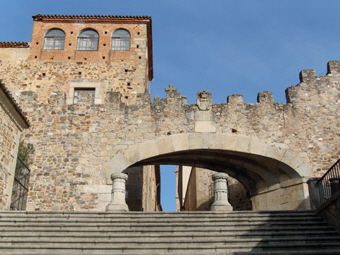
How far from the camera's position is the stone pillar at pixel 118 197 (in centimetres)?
1013

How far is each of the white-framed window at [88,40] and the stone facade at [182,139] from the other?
6091mm

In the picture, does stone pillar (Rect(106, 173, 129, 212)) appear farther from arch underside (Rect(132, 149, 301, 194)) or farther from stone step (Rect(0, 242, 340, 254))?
arch underside (Rect(132, 149, 301, 194))

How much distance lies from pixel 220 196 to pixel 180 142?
3.34 metres

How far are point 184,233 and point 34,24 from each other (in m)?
14.8

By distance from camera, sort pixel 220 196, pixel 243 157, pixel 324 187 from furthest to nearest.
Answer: pixel 243 157 → pixel 324 187 → pixel 220 196

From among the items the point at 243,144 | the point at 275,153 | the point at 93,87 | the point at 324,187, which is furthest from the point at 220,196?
the point at 93,87

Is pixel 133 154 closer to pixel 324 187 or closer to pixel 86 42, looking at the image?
pixel 324 187

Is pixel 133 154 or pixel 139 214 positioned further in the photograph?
pixel 133 154

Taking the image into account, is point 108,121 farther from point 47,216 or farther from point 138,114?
point 47,216

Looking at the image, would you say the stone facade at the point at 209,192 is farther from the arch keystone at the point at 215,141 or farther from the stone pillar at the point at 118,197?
the stone pillar at the point at 118,197

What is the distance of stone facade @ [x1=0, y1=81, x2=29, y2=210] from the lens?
10.7 m

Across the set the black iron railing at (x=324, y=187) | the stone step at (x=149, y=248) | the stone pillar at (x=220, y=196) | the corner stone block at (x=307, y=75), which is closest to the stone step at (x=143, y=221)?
the stone pillar at (x=220, y=196)

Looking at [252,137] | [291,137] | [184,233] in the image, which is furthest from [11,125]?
[291,137]

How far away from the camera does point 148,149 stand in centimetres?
1307
